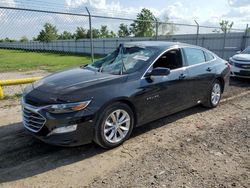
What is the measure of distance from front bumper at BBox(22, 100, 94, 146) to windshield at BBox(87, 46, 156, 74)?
3.96 ft

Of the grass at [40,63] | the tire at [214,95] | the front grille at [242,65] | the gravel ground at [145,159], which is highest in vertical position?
the front grille at [242,65]

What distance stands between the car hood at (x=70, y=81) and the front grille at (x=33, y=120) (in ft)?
1.25

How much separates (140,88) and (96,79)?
749mm

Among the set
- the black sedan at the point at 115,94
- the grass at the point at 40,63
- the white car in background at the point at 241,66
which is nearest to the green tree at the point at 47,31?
the grass at the point at 40,63

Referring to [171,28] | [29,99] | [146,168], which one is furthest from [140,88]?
[171,28]

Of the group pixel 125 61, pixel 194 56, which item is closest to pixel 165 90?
pixel 125 61

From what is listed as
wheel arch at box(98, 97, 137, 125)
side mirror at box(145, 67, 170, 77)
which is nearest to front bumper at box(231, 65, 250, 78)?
side mirror at box(145, 67, 170, 77)

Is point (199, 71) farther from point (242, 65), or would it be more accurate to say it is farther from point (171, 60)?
point (242, 65)

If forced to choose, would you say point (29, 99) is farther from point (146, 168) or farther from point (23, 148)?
point (146, 168)

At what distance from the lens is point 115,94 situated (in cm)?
394

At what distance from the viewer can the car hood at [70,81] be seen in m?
3.90

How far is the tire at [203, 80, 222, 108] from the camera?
610cm

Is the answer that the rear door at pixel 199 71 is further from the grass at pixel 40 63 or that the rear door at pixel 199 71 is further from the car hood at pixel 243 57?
the grass at pixel 40 63

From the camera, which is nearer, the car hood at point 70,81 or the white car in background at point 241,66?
the car hood at point 70,81
